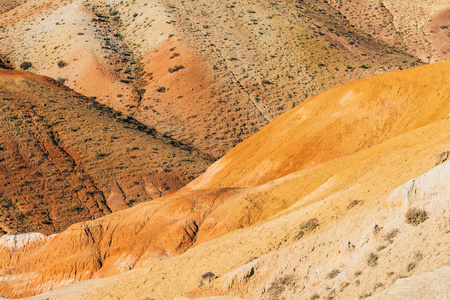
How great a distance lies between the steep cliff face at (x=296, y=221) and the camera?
13.4m

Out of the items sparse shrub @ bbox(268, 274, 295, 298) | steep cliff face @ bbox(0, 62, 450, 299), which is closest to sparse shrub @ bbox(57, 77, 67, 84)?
steep cliff face @ bbox(0, 62, 450, 299)

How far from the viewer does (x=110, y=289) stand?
20094 millimetres

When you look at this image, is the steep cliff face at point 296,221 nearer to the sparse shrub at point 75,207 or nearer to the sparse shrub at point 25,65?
the sparse shrub at point 75,207

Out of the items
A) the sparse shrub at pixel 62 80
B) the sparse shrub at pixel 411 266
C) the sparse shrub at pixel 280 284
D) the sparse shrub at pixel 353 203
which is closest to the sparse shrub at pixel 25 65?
the sparse shrub at pixel 62 80

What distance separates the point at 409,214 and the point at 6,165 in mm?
A: 39586

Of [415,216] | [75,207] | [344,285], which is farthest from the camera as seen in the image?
[75,207]

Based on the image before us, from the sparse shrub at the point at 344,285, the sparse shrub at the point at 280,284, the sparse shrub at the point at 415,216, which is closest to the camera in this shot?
the sparse shrub at the point at 344,285

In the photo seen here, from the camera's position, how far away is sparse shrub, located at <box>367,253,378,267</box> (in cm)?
1261

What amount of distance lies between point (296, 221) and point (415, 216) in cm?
602

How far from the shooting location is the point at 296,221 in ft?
61.2

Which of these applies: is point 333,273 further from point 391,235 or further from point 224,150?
point 224,150

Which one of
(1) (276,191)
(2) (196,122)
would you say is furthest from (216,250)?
(2) (196,122)

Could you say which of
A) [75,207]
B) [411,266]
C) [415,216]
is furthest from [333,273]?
[75,207]

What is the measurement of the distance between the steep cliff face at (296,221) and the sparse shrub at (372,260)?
0.03 metres
